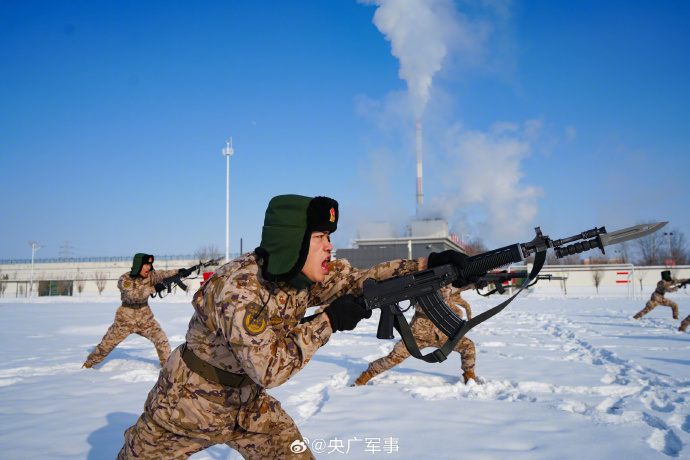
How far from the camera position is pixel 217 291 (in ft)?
7.20

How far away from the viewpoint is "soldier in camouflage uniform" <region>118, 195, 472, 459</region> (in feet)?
6.81

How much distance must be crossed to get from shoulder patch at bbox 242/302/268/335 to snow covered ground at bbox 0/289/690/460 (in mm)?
2205

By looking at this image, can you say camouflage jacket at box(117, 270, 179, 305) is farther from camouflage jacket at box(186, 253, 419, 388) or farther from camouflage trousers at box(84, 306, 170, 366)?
camouflage jacket at box(186, 253, 419, 388)

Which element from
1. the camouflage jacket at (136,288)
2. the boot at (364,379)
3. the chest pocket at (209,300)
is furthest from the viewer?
the camouflage jacket at (136,288)

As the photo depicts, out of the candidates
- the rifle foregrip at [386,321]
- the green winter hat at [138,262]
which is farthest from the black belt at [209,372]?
the green winter hat at [138,262]

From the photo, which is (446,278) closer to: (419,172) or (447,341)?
(447,341)

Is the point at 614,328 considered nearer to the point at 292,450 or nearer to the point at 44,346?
the point at 292,450

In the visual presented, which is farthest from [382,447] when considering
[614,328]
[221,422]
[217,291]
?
[614,328]

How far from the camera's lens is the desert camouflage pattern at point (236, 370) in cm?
205

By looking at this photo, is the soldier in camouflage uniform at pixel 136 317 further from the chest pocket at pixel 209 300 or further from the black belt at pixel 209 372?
the chest pocket at pixel 209 300

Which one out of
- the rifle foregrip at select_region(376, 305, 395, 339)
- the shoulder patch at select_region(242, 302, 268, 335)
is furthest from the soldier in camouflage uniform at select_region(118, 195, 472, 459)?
the rifle foregrip at select_region(376, 305, 395, 339)

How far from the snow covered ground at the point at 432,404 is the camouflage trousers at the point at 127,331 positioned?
31 centimetres

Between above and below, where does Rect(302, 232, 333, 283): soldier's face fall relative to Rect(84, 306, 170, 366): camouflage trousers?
above

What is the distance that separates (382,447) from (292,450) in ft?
5.19
